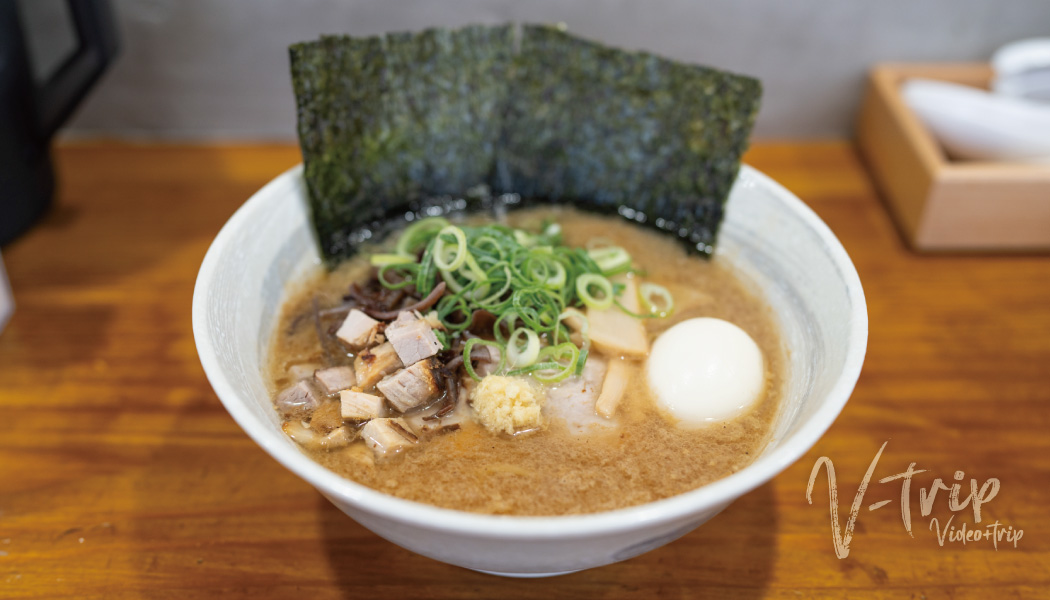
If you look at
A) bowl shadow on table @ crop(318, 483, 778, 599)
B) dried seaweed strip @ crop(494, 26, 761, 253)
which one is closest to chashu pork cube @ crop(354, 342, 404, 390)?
bowl shadow on table @ crop(318, 483, 778, 599)

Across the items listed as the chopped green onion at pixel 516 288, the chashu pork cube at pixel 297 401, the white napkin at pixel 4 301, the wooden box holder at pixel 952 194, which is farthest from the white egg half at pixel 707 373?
the white napkin at pixel 4 301

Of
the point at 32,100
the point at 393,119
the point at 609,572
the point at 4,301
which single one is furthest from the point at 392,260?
the point at 32,100

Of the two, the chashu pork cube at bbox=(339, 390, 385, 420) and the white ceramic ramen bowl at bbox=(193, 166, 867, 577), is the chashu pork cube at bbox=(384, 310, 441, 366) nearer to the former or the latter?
the chashu pork cube at bbox=(339, 390, 385, 420)

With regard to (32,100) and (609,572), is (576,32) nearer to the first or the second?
(32,100)

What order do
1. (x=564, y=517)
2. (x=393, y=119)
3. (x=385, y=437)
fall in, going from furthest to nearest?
1. (x=393, y=119)
2. (x=385, y=437)
3. (x=564, y=517)

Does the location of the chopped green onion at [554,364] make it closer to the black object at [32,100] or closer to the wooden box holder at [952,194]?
the wooden box holder at [952,194]

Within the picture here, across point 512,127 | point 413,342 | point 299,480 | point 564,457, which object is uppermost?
point 512,127

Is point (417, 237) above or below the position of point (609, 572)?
above
